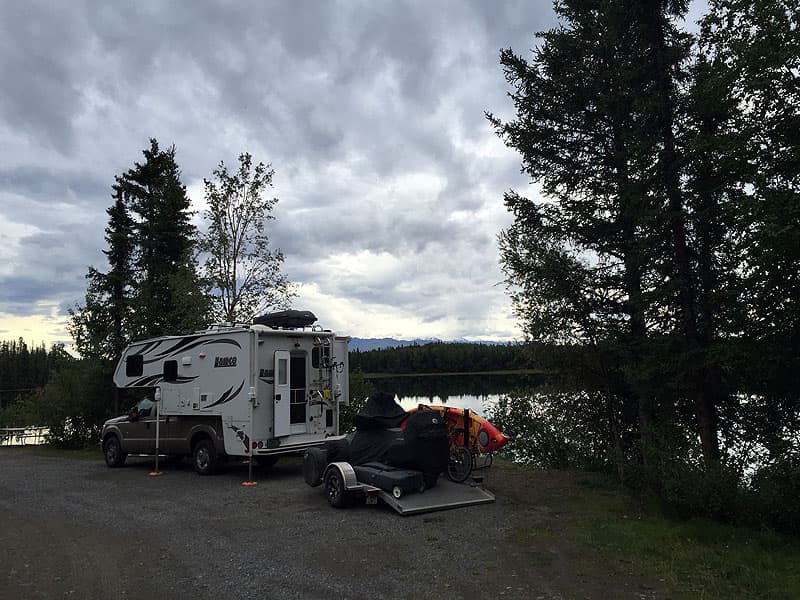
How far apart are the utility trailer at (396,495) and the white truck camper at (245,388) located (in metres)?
2.61

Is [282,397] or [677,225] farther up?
[677,225]

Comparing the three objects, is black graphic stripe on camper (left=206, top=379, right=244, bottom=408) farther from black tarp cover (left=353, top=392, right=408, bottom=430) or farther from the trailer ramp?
the trailer ramp

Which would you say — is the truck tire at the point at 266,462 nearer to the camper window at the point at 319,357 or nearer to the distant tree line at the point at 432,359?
the camper window at the point at 319,357

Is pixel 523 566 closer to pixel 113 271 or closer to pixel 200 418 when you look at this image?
pixel 200 418

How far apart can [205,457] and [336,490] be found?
4593 millimetres

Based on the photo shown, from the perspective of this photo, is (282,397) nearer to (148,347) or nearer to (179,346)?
(179,346)

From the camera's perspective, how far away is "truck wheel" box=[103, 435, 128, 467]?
1440cm

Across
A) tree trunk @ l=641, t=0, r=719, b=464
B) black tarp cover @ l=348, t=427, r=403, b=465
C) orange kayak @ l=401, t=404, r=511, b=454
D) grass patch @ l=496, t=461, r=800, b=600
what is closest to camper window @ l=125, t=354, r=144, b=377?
black tarp cover @ l=348, t=427, r=403, b=465

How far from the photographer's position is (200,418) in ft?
41.6

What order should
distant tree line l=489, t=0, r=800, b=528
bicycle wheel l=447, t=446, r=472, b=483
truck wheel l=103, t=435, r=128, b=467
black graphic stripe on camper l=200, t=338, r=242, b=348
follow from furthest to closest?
truck wheel l=103, t=435, r=128, b=467
black graphic stripe on camper l=200, t=338, r=242, b=348
bicycle wheel l=447, t=446, r=472, b=483
distant tree line l=489, t=0, r=800, b=528

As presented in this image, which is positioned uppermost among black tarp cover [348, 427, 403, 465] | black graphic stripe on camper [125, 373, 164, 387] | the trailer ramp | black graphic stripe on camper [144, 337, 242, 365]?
black graphic stripe on camper [144, 337, 242, 365]

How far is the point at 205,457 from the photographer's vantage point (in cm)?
1259

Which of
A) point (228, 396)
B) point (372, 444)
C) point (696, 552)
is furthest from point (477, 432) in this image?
point (696, 552)

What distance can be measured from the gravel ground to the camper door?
1203 millimetres
